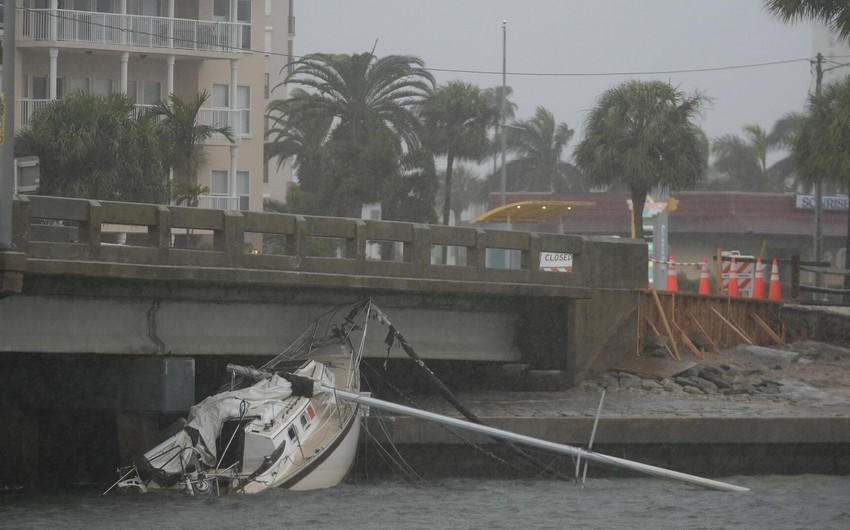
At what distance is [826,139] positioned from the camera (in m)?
36.6

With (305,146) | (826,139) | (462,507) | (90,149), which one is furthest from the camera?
(305,146)

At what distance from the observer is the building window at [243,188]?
50844 millimetres

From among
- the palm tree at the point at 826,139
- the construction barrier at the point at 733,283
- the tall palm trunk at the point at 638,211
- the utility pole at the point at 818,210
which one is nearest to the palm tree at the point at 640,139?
the tall palm trunk at the point at 638,211

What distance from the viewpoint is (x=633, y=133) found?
3891 cm

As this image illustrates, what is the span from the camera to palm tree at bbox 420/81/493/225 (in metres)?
60.4

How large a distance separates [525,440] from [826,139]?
21.6 m

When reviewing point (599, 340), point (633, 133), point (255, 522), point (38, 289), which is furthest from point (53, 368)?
point (633, 133)

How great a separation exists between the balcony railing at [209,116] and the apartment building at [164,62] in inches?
1.4

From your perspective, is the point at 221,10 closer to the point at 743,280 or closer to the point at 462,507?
the point at 743,280

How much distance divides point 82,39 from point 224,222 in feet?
94.6

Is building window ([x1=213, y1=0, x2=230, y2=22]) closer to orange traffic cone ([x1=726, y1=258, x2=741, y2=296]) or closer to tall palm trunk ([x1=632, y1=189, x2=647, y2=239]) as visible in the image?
tall palm trunk ([x1=632, y1=189, x2=647, y2=239])

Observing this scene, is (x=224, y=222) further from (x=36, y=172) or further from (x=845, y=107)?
(x=845, y=107)

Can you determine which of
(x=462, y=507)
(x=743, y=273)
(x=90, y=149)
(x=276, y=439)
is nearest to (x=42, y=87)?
(x=90, y=149)

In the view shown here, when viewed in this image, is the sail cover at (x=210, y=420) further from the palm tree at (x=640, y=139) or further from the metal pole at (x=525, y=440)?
the palm tree at (x=640, y=139)
